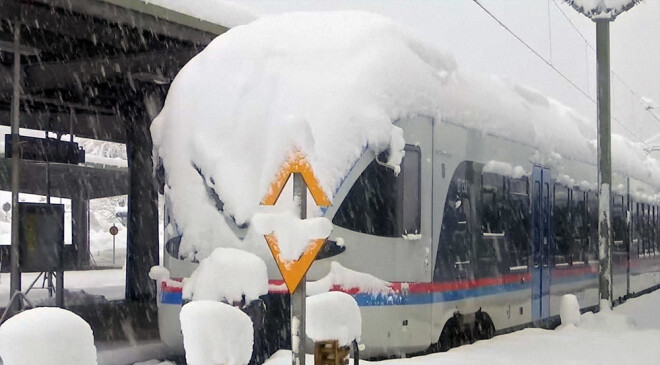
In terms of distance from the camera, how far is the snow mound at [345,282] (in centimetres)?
870

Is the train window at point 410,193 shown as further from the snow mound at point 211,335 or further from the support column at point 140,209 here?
the support column at point 140,209

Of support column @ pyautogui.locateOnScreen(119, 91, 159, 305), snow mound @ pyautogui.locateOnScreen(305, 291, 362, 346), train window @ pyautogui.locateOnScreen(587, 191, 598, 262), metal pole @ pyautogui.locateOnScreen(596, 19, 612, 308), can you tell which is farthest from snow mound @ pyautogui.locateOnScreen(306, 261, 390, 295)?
support column @ pyautogui.locateOnScreen(119, 91, 159, 305)

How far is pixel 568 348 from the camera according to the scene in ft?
32.7

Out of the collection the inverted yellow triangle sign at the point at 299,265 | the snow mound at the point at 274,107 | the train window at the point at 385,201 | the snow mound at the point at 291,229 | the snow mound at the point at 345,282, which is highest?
the snow mound at the point at 274,107

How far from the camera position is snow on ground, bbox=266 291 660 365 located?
8.62 m

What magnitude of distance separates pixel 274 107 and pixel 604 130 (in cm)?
682

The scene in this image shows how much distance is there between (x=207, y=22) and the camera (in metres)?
12.7

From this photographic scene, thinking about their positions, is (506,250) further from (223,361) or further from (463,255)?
(223,361)

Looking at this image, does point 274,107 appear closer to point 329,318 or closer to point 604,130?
point 329,318

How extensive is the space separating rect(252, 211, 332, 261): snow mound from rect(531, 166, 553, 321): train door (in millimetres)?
7281

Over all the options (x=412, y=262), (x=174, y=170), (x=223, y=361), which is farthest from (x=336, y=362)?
(x=174, y=170)

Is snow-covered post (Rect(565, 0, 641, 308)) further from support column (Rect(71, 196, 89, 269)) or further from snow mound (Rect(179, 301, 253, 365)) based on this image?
support column (Rect(71, 196, 89, 269))

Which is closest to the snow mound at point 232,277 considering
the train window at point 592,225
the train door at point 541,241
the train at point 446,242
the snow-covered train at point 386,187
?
the snow-covered train at point 386,187

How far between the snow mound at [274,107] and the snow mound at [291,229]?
2936mm
